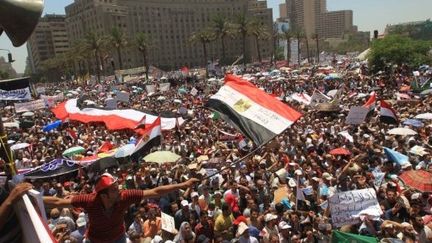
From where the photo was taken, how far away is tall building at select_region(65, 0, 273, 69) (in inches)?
5479

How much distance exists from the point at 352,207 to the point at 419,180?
171cm

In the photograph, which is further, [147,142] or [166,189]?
[147,142]

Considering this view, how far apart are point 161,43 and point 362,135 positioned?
459 feet

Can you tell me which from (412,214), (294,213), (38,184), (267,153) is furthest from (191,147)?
(412,214)

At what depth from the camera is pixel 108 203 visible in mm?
4035

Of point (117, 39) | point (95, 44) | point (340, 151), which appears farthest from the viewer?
point (95, 44)

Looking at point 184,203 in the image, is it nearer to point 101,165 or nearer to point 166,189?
point 166,189

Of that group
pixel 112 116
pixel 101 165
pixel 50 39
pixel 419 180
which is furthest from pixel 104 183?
pixel 50 39

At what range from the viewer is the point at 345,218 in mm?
7160

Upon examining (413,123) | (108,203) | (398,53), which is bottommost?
(398,53)

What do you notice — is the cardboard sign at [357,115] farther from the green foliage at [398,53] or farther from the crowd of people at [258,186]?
the green foliage at [398,53]

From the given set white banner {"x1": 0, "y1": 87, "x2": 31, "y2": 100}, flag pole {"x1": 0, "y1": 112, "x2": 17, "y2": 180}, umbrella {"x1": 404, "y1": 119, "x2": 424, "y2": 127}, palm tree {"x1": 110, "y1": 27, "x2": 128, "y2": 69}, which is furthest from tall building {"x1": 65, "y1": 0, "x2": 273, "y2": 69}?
flag pole {"x1": 0, "y1": 112, "x2": 17, "y2": 180}

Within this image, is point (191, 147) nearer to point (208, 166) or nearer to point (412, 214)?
point (208, 166)

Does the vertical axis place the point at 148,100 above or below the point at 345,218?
→ below
